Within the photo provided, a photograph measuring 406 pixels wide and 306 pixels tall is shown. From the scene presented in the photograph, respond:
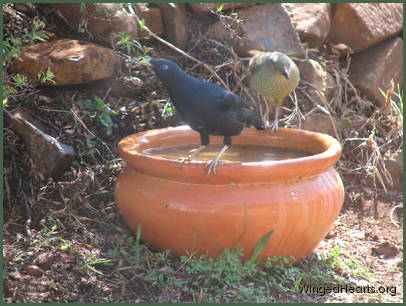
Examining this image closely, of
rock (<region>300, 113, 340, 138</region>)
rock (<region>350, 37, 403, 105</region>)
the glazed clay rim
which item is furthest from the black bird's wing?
rock (<region>350, 37, 403, 105</region>)

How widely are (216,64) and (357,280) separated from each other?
259 cm

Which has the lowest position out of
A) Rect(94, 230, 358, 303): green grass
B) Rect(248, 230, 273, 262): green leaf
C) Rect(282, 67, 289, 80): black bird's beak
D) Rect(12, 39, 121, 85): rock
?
Rect(94, 230, 358, 303): green grass

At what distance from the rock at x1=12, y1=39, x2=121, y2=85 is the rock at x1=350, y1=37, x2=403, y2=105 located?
2.88m

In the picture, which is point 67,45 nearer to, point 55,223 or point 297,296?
point 55,223

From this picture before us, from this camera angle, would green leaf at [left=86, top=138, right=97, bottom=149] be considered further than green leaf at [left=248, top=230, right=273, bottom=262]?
Yes

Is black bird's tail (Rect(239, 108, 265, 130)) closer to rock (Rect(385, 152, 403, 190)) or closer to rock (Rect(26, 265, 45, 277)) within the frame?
rock (Rect(26, 265, 45, 277))

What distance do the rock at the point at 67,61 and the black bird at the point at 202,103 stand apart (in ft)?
3.16

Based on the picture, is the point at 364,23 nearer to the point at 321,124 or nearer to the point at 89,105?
the point at 321,124

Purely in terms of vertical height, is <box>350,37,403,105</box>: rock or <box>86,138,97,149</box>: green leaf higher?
<box>86,138,97,149</box>: green leaf

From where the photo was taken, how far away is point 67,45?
4.36 m

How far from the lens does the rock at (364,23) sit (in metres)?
5.95

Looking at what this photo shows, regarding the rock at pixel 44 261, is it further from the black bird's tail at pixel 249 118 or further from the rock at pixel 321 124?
the rock at pixel 321 124

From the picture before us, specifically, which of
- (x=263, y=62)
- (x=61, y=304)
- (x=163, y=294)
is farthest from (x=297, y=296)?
(x=263, y=62)

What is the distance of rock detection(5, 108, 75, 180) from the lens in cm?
385
